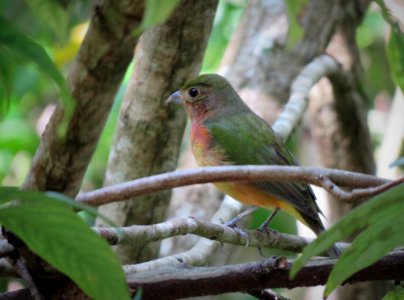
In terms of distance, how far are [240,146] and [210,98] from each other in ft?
2.27

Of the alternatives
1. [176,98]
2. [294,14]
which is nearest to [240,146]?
[176,98]

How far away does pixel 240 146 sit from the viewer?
4.06 m

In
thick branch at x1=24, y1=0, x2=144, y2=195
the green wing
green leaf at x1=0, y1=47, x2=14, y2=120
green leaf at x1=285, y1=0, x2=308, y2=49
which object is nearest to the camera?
green leaf at x1=0, y1=47, x2=14, y2=120

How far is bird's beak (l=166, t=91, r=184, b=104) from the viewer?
3653 mm

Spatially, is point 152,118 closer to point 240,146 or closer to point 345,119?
point 240,146

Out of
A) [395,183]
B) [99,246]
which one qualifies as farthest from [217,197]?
[99,246]

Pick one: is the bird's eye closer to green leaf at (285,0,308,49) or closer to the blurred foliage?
the blurred foliage

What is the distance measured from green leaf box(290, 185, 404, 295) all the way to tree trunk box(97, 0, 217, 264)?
1.90 meters

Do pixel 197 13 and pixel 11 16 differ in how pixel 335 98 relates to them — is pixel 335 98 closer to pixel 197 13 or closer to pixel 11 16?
pixel 11 16

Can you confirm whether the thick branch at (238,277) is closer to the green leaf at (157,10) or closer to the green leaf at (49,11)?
the green leaf at (49,11)

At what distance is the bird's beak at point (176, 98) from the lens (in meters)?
3.65

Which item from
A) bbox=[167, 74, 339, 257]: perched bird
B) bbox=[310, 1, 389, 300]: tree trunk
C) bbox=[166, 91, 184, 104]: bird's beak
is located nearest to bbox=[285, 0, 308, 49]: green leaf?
bbox=[166, 91, 184, 104]: bird's beak

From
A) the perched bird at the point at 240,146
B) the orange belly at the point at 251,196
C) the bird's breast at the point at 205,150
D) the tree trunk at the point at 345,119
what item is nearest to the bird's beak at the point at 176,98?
the perched bird at the point at 240,146

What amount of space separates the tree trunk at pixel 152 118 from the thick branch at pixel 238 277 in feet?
4.50
